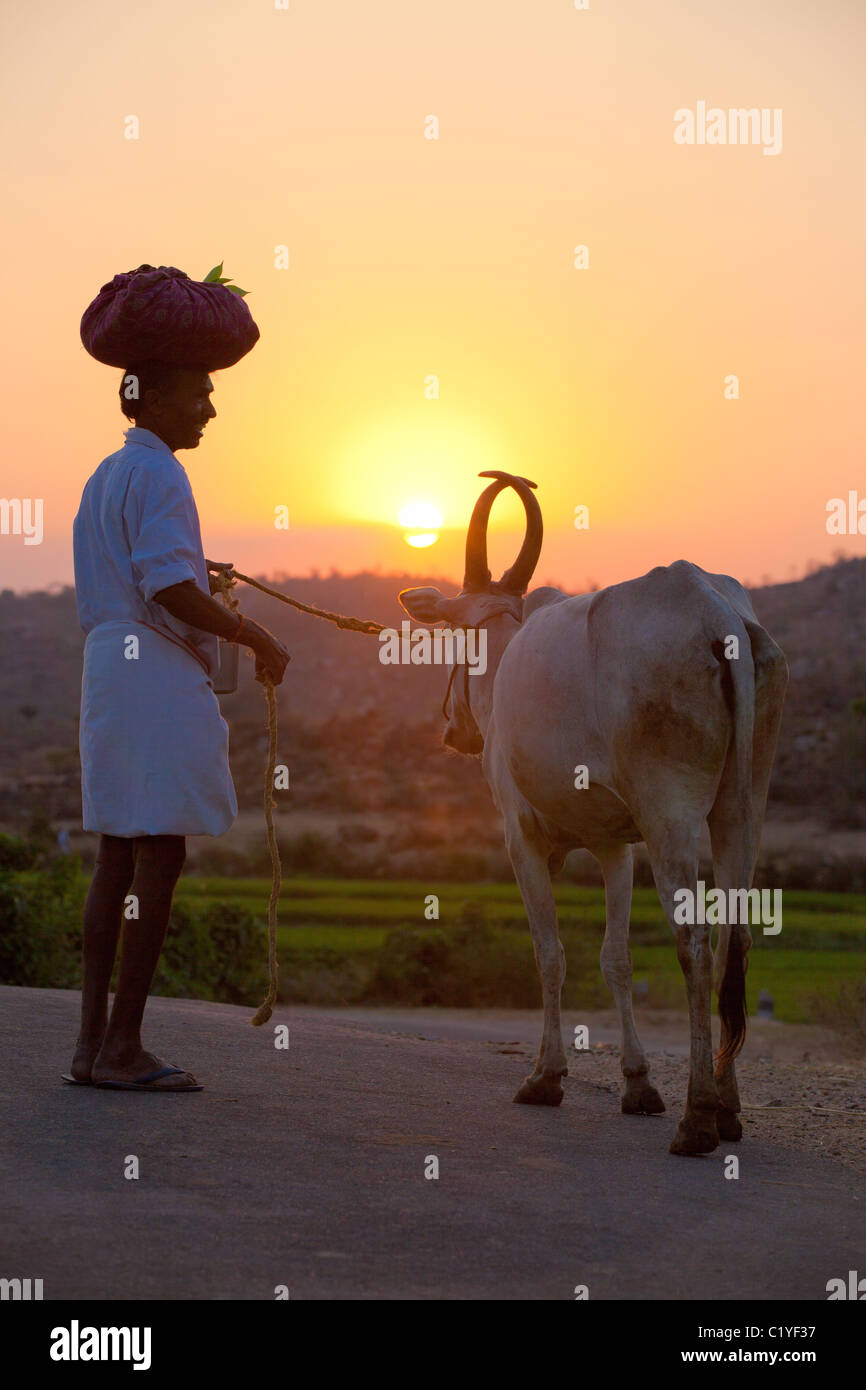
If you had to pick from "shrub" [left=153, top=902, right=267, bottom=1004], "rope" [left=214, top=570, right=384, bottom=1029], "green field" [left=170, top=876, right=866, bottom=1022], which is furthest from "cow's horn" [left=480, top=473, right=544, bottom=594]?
"shrub" [left=153, top=902, right=267, bottom=1004]

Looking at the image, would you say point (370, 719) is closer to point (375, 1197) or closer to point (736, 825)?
point (736, 825)

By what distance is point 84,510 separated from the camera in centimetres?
582

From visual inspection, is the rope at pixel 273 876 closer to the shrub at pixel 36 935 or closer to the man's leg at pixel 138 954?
the man's leg at pixel 138 954

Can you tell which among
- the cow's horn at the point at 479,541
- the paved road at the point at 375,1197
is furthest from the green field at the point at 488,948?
the paved road at the point at 375,1197

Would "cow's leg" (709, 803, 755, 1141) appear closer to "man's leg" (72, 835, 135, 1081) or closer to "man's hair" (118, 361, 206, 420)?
"man's leg" (72, 835, 135, 1081)

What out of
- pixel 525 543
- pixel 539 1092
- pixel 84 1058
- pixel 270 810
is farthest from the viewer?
pixel 525 543

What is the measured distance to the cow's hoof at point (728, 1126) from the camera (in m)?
6.01

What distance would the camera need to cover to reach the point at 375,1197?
14.8ft

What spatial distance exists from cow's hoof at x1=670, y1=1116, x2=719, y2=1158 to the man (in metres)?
1.86

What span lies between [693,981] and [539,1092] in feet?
4.17

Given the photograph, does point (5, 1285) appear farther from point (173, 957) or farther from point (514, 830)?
point (173, 957)

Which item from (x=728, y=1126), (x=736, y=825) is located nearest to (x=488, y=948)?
(x=728, y=1126)

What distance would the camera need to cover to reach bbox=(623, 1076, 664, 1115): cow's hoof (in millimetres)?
6629
